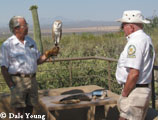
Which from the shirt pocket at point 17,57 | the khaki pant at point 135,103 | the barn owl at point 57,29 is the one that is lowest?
the khaki pant at point 135,103

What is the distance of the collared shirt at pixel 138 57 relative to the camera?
2.61 meters

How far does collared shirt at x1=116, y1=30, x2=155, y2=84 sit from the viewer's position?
261 cm

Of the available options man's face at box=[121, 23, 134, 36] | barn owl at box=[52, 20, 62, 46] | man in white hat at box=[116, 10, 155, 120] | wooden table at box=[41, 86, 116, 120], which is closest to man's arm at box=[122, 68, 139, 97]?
man in white hat at box=[116, 10, 155, 120]

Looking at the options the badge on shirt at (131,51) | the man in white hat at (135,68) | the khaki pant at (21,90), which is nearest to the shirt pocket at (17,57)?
the khaki pant at (21,90)

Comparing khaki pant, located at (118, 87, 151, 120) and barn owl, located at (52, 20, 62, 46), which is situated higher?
barn owl, located at (52, 20, 62, 46)

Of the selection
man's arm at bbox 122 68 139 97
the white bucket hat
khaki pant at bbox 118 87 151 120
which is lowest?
khaki pant at bbox 118 87 151 120

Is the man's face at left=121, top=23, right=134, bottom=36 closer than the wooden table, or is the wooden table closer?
the man's face at left=121, top=23, right=134, bottom=36

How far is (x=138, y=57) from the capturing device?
2.61 meters

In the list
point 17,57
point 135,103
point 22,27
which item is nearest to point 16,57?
point 17,57

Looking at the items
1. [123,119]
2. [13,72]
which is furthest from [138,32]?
[13,72]

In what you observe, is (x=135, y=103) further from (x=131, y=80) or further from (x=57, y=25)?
(x=57, y=25)

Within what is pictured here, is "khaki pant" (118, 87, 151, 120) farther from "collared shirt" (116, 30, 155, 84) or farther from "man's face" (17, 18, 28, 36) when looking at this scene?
"man's face" (17, 18, 28, 36)

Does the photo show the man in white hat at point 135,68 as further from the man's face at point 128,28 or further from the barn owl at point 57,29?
the barn owl at point 57,29

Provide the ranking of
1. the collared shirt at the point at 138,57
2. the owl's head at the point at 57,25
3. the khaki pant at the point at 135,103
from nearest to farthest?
the collared shirt at the point at 138,57
the khaki pant at the point at 135,103
the owl's head at the point at 57,25
